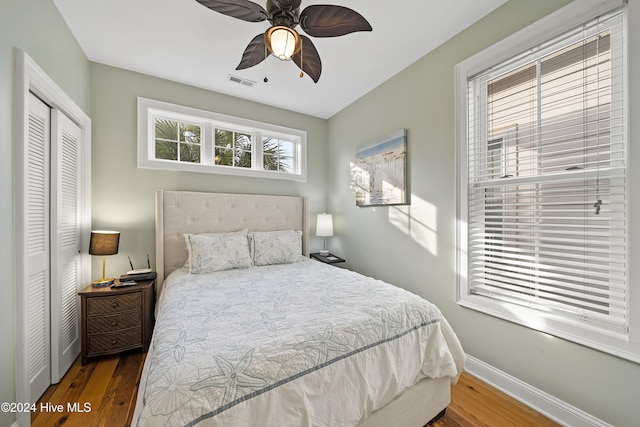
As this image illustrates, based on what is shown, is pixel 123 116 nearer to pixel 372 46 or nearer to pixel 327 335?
pixel 372 46

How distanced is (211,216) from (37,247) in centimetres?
142

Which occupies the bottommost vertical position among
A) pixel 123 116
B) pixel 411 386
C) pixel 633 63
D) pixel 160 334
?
pixel 411 386

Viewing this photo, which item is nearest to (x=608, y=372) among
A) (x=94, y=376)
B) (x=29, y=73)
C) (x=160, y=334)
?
(x=160, y=334)

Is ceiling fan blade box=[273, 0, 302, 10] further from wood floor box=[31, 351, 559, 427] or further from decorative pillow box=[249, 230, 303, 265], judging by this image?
wood floor box=[31, 351, 559, 427]

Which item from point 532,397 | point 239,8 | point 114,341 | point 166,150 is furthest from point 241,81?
point 532,397

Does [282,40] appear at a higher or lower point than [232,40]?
lower

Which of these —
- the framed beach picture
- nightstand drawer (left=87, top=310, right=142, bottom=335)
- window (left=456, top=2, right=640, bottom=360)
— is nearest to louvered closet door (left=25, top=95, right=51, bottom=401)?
nightstand drawer (left=87, top=310, right=142, bottom=335)

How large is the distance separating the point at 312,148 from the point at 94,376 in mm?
3437

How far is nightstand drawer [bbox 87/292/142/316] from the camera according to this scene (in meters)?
2.12

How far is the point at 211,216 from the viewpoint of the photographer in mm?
2955

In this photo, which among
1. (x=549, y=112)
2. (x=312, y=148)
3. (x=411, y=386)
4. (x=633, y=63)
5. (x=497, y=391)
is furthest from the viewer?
(x=312, y=148)

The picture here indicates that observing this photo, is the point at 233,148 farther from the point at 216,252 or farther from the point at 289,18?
the point at 289,18

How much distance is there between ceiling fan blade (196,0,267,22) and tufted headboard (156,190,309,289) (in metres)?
1.88

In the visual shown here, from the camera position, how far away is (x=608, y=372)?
4.61 feet
